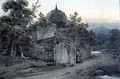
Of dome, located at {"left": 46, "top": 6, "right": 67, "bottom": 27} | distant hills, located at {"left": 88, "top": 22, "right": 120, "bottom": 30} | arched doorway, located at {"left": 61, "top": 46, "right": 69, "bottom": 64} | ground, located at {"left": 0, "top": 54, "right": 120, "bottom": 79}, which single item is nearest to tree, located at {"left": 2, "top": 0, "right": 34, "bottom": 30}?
dome, located at {"left": 46, "top": 6, "right": 67, "bottom": 27}

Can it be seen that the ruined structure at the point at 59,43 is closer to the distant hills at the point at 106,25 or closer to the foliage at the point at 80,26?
the foliage at the point at 80,26

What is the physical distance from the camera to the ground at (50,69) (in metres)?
3.48

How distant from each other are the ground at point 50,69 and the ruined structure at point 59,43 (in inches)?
3.2

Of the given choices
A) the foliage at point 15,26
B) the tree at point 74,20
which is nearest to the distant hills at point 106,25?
the tree at point 74,20

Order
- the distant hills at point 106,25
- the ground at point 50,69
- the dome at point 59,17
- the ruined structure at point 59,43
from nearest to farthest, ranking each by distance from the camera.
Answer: the ground at point 50,69 < the ruined structure at point 59,43 < the dome at point 59,17 < the distant hills at point 106,25

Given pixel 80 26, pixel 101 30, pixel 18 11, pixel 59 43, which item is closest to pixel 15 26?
pixel 18 11

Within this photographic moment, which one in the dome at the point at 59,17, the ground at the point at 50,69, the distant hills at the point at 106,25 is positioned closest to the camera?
the ground at the point at 50,69

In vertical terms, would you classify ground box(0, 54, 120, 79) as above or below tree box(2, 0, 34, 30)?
below

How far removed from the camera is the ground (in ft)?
11.4

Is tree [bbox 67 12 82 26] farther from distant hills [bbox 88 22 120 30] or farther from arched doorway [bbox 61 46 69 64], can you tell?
arched doorway [bbox 61 46 69 64]

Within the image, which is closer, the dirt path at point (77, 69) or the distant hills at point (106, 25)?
the dirt path at point (77, 69)

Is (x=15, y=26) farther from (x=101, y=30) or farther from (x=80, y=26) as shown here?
(x=101, y=30)

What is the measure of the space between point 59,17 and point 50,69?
69cm

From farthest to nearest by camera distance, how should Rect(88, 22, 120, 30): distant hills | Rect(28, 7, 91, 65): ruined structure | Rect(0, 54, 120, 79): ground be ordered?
Rect(88, 22, 120, 30): distant hills → Rect(28, 7, 91, 65): ruined structure → Rect(0, 54, 120, 79): ground
